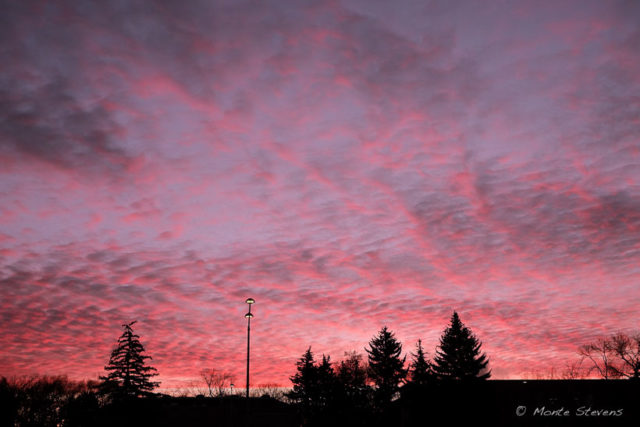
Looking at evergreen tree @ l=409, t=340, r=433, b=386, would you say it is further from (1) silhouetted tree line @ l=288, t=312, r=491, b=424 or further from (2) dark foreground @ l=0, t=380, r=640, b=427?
(2) dark foreground @ l=0, t=380, r=640, b=427

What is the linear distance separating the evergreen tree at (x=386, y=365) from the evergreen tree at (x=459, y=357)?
784 centimetres

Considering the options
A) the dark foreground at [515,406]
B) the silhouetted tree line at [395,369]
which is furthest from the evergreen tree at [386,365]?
the dark foreground at [515,406]

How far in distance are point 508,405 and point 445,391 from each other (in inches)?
202

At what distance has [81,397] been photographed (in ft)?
245

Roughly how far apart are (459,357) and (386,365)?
41.2ft

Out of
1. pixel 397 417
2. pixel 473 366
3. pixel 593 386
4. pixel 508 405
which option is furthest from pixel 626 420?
pixel 473 366

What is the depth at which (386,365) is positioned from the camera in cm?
7638

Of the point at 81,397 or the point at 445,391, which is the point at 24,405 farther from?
the point at 445,391

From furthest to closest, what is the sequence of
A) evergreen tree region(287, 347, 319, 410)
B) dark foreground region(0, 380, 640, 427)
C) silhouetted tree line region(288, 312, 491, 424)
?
evergreen tree region(287, 347, 319, 410) < silhouetted tree line region(288, 312, 491, 424) < dark foreground region(0, 380, 640, 427)

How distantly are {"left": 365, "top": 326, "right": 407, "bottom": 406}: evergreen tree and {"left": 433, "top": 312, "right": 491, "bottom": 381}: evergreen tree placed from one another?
784 cm

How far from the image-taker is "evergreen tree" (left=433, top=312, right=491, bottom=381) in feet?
220

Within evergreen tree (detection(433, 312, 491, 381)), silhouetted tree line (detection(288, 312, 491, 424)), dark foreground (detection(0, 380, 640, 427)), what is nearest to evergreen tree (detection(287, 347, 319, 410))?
silhouetted tree line (detection(288, 312, 491, 424))

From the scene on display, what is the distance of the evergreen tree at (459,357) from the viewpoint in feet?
220

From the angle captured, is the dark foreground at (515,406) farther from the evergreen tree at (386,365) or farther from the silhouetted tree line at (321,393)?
the evergreen tree at (386,365)
